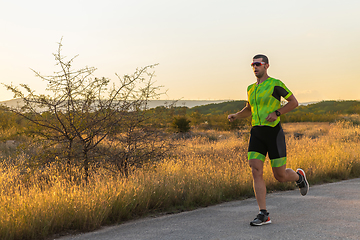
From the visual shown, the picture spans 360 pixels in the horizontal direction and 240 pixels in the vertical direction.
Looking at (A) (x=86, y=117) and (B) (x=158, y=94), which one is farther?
(B) (x=158, y=94)

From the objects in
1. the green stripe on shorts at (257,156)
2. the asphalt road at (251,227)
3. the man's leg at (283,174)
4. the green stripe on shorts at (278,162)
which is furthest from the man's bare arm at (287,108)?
the asphalt road at (251,227)

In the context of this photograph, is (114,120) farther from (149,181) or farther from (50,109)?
(149,181)

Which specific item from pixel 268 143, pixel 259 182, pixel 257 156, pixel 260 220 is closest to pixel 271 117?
pixel 268 143

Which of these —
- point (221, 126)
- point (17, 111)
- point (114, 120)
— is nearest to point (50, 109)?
point (17, 111)

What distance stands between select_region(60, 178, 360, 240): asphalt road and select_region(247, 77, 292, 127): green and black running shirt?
4.81 feet

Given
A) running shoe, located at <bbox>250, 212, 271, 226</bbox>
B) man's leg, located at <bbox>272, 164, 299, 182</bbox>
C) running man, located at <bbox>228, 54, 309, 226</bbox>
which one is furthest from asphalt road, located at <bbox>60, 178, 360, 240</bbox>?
man's leg, located at <bbox>272, 164, 299, 182</bbox>

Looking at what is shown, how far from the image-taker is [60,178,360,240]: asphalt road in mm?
4277

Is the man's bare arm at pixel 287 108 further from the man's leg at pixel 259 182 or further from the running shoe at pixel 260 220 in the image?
the running shoe at pixel 260 220

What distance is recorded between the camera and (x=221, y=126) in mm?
34000

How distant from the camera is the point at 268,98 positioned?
4.78m

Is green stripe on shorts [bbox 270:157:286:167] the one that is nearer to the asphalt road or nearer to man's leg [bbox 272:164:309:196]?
man's leg [bbox 272:164:309:196]

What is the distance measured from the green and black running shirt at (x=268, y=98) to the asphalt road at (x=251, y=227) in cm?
147

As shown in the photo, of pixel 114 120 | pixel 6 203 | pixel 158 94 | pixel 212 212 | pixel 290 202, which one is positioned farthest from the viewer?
pixel 158 94

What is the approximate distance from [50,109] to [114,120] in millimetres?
1341
